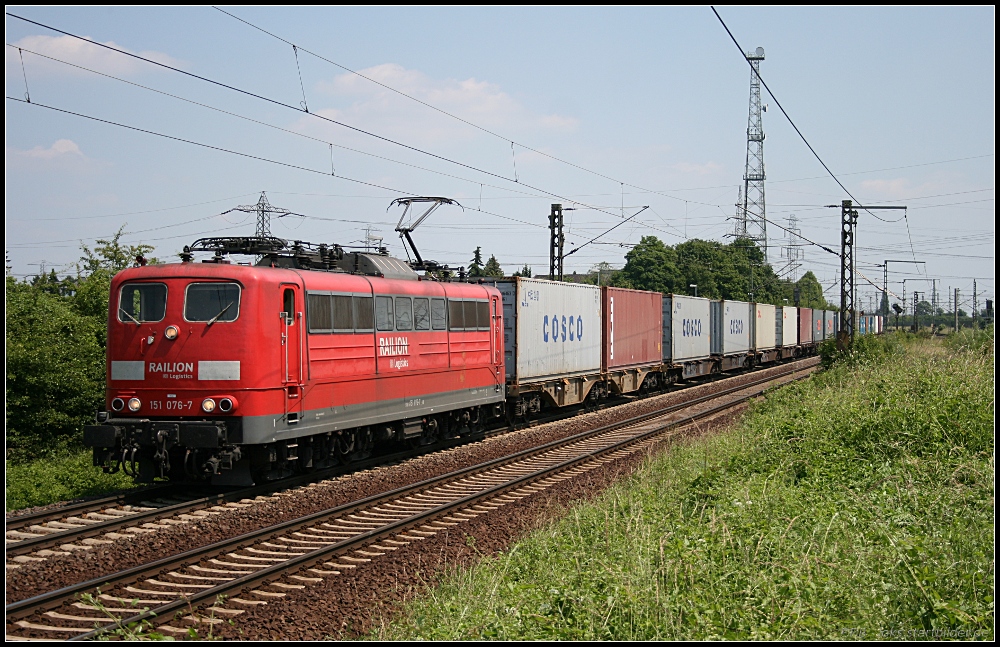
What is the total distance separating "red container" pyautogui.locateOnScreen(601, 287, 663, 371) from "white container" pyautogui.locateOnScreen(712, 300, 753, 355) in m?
7.16

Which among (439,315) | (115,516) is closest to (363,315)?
(439,315)

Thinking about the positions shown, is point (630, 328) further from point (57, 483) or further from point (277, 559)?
point (277, 559)

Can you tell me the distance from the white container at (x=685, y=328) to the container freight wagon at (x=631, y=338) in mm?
653

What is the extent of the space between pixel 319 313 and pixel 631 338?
15.5 m

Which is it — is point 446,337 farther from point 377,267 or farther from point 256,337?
point 256,337

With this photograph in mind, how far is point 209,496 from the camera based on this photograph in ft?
39.7

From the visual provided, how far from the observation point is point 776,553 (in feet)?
23.4

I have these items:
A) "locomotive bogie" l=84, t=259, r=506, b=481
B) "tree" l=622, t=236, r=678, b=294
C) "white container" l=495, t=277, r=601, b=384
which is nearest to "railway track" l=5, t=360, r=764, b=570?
"locomotive bogie" l=84, t=259, r=506, b=481

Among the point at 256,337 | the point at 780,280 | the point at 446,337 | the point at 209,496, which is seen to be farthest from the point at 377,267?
the point at 780,280

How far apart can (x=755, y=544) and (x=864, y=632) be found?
6.50 ft

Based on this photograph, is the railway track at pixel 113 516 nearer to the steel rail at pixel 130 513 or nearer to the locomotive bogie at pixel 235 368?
the steel rail at pixel 130 513

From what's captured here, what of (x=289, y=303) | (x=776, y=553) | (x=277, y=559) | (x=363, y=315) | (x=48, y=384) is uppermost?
(x=289, y=303)

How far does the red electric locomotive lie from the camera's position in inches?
463

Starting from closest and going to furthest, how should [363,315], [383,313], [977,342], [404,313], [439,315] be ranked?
[363,315]
[383,313]
[404,313]
[439,315]
[977,342]
